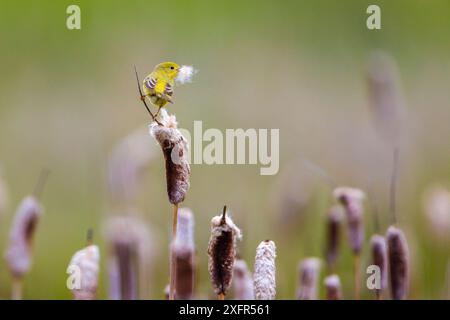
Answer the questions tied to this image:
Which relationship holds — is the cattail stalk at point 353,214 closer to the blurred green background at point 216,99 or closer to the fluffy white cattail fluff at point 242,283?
the fluffy white cattail fluff at point 242,283

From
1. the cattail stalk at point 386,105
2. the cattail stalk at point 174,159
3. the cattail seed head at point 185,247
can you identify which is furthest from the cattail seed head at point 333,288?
the cattail stalk at point 386,105

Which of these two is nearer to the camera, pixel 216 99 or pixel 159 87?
pixel 159 87

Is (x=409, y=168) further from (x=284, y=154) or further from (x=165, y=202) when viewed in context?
(x=165, y=202)

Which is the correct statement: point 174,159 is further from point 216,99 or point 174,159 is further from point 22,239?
point 216,99

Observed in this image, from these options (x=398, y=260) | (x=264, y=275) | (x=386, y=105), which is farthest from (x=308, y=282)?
(x=386, y=105)

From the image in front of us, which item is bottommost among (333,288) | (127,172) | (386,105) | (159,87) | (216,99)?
(333,288)

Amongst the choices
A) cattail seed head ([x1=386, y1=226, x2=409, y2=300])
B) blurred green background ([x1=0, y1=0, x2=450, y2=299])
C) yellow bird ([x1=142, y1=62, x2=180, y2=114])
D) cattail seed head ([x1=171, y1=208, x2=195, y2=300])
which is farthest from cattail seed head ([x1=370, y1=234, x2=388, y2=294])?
blurred green background ([x1=0, y1=0, x2=450, y2=299])

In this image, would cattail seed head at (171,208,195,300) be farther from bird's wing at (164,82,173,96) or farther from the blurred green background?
the blurred green background
